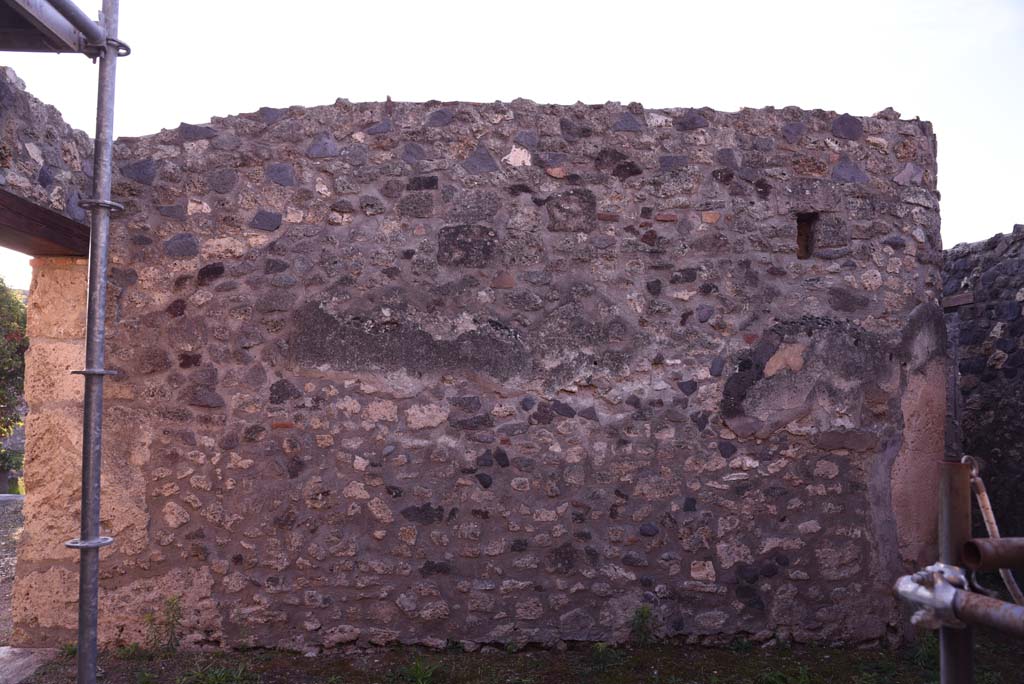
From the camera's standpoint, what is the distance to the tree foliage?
31.2ft

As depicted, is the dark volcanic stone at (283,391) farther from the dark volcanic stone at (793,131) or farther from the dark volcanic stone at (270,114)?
the dark volcanic stone at (793,131)

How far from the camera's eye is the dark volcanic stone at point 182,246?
371 cm

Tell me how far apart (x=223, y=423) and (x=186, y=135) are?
1.47 metres

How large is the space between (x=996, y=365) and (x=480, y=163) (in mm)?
4376

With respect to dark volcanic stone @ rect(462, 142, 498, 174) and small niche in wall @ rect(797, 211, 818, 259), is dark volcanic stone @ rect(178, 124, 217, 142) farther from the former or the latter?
small niche in wall @ rect(797, 211, 818, 259)

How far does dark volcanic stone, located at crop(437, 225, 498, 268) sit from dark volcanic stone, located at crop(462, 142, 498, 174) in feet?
0.97

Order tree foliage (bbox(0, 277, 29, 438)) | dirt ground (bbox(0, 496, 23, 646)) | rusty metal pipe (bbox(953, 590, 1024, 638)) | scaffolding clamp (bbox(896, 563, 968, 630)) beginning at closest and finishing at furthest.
Result: rusty metal pipe (bbox(953, 590, 1024, 638)), scaffolding clamp (bbox(896, 563, 968, 630)), dirt ground (bbox(0, 496, 23, 646)), tree foliage (bbox(0, 277, 29, 438))

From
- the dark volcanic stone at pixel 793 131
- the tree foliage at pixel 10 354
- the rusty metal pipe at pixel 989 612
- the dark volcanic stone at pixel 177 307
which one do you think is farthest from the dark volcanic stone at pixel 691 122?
the tree foliage at pixel 10 354

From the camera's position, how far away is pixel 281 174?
12.3ft

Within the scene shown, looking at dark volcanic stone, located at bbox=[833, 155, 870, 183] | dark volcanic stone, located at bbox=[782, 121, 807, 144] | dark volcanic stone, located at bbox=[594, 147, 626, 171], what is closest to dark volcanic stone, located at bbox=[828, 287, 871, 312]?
dark volcanic stone, located at bbox=[833, 155, 870, 183]

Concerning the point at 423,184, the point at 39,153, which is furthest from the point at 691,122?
the point at 39,153

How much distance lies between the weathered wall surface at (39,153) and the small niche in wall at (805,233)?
3541mm

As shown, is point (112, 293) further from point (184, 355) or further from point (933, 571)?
point (933, 571)

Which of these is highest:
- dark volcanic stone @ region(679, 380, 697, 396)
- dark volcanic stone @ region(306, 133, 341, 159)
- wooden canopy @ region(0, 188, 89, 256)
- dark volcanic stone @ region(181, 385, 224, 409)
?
dark volcanic stone @ region(306, 133, 341, 159)
